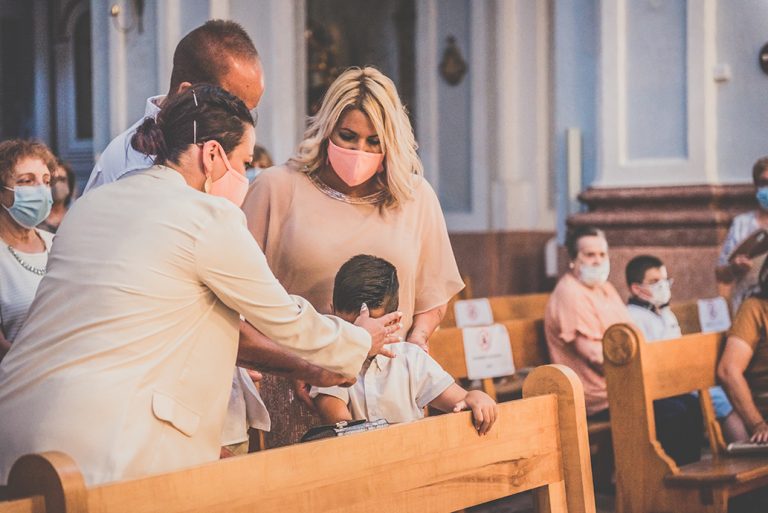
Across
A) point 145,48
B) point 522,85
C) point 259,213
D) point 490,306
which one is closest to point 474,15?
point 522,85

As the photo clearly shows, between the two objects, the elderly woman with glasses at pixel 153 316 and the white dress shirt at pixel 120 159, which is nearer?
the elderly woman with glasses at pixel 153 316

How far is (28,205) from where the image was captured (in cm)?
406

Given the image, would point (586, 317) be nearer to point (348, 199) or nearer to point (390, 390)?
point (348, 199)

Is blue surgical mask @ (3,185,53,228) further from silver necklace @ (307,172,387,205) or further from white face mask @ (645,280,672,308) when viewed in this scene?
white face mask @ (645,280,672,308)

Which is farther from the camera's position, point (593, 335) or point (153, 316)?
point (593, 335)

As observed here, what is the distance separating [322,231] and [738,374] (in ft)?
8.33

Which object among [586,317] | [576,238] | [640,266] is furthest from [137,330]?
[640,266]

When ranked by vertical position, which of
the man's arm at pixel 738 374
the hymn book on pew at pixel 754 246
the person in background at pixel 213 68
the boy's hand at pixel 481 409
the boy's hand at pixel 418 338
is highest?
the person in background at pixel 213 68

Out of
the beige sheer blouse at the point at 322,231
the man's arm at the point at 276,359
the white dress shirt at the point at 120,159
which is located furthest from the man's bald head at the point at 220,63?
the man's arm at the point at 276,359

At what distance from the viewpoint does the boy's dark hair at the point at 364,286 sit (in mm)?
3248

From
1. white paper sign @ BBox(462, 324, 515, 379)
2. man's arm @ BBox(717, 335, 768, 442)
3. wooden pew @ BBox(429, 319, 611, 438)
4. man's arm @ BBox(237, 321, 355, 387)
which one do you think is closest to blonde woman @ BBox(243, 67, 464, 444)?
man's arm @ BBox(237, 321, 355, 387)

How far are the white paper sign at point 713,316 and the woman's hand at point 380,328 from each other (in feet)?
13.4

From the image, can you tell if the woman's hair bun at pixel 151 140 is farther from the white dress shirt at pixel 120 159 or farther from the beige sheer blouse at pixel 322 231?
the beige sheer blouse at pixel 322 231

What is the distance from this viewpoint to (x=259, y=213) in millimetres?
3658
